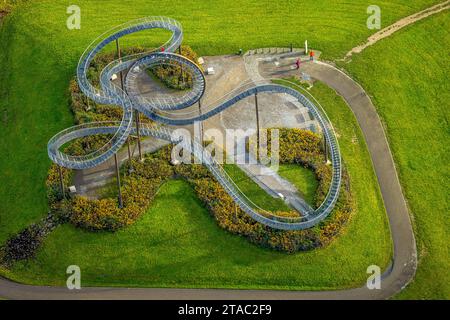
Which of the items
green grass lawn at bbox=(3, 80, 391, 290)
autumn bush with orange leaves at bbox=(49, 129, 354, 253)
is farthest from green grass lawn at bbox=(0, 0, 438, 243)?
green grass lawn at bbox=(3, 80, 391, 290)

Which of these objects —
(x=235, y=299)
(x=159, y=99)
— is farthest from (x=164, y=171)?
(x=235, y=299)

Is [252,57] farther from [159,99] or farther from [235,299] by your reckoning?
[235,299]

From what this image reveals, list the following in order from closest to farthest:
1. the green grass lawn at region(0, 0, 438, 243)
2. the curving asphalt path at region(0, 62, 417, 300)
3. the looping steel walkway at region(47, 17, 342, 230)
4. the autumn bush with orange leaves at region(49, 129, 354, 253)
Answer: the curving asphalt path at region(0, 62, 417, 300) < the autumn bush with orange leaves at region(49, 129, 354, 253) < the looping steel walkway at region(47, 17, 342, 230) < the green grass lawn at region(0, 0, 438, 243)

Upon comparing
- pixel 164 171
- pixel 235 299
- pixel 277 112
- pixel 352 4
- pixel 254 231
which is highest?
pixel 352 4

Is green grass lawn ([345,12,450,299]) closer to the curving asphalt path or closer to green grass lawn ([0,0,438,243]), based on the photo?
the curving asphalt path

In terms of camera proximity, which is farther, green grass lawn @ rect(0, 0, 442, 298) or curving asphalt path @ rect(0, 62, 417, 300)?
green grass lawn @ rect(0, 0, 442, 298)

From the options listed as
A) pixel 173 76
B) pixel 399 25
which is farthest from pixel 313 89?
→ pixel 399 25

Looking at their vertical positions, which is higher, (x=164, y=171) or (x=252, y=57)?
(x=252, y=57)
